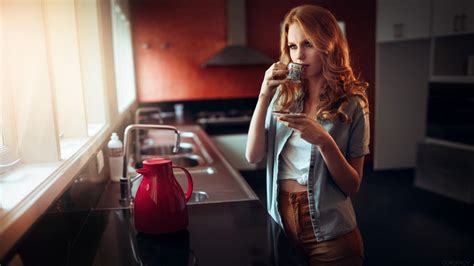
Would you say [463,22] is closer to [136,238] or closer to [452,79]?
[452,79]

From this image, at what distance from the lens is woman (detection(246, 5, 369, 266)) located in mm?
1131

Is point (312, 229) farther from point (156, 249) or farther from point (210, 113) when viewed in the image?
point (210, 113)

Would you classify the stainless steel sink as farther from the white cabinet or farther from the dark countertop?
the white cabinet

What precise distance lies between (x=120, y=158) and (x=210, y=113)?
2824 millimetres

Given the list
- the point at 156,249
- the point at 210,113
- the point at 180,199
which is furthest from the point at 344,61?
the point at 210,113

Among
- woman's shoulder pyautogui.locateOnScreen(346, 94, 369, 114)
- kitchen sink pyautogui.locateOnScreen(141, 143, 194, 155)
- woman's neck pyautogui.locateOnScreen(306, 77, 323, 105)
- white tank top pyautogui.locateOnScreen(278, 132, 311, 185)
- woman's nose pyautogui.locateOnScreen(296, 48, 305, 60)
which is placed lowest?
kitchen sink pyautogui.locateOnScreen(141, 143, 194, 155)

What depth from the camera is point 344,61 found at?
117cm

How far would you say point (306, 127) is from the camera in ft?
3.47

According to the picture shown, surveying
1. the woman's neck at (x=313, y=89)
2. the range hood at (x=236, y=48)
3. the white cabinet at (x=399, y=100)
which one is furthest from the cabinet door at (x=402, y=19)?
the woman's neck at (x=313, y=89)

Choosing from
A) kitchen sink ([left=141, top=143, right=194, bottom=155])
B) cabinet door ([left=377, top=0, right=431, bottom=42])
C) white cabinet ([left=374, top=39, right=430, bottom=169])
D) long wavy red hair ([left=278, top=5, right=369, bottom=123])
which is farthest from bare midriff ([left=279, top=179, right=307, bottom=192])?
white cabinet ([left=374, top=39, right=430, bottom=169])

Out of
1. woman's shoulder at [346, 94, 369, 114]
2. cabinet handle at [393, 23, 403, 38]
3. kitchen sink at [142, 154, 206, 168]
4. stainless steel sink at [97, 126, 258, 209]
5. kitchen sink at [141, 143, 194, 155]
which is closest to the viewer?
woman's shoulder at [346, 94, 369, 114]

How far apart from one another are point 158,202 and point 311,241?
45cm

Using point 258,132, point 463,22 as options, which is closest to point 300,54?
point 258,132

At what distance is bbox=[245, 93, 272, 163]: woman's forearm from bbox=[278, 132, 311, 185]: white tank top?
7 centimetres
